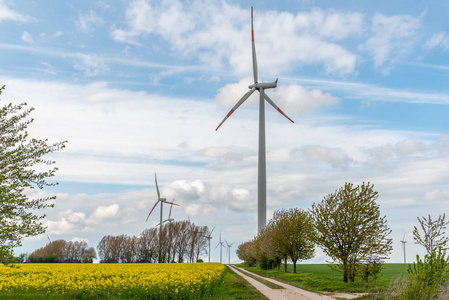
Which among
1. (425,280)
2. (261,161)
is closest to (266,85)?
(261,161)

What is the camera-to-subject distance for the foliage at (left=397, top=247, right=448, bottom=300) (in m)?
15.9

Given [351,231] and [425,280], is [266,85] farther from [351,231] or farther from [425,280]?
[425,280]

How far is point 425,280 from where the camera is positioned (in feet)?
55.3

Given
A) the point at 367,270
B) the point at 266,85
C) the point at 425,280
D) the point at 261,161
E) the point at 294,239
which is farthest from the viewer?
the point at 266,85

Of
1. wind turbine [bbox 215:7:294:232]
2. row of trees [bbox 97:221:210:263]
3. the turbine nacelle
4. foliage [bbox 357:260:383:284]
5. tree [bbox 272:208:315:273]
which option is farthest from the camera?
row of trees [bbox 97:221:210:263]

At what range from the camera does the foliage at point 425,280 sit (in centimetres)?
1587

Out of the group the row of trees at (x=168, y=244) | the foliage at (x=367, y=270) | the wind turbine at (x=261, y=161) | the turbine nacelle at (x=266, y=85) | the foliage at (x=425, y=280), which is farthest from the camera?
the row of trees at (x=168, y=244)

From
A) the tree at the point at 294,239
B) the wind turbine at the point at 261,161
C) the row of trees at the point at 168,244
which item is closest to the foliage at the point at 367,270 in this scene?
the tree at the point at 294,239

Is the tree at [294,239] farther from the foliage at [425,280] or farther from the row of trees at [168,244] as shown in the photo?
the row of trees at [168,244]

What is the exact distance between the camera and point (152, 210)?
120m

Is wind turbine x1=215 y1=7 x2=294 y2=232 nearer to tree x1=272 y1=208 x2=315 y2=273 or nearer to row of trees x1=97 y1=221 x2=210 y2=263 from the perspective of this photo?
tree x1=272 y1=208 x2=315 y2=273

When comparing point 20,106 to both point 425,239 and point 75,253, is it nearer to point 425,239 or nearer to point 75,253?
point 425,239

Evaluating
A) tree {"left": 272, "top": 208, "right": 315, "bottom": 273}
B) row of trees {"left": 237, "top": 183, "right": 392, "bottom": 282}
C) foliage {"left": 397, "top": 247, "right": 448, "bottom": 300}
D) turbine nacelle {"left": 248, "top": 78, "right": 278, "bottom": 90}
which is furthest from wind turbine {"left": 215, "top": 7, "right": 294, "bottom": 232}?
foliage {"left": 397, "top": 247, "right": 448, "bottom": 300}

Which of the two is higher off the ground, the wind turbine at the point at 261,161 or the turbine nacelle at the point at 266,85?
the turbine nacelle at the point at 266,85
